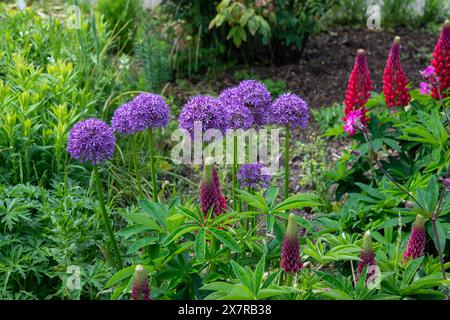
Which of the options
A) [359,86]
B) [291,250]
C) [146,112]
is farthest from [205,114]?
[359,86]

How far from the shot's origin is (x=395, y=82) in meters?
3.46

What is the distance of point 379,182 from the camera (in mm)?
3273

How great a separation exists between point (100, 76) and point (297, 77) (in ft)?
6.61

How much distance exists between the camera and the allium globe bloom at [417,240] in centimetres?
224

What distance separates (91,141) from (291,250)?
2.88ft

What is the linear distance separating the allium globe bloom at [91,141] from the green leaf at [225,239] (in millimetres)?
579

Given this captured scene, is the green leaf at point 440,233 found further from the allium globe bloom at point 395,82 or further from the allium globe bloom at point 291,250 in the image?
the allium globe bloom at point 395,82

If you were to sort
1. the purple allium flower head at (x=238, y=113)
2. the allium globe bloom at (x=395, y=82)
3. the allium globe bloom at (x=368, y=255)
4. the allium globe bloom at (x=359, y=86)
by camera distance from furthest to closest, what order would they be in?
1. the allium globe bloom at (x=395, y=82)
2. the allium globe bloom at (x=359, y=86)
3. the purple allium flower head at (x=238, y=113)
4. the allium globe bloom at (x=368, y=255)

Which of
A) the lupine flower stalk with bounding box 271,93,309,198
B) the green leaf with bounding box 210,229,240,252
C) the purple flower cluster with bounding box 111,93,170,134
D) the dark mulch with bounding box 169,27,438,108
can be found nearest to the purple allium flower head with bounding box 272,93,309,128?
the lupine flower stalk with bounding box 271,93,309,198

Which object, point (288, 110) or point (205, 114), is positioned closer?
point (205, 114)

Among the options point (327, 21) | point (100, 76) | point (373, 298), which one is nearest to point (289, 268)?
point (373, 298)

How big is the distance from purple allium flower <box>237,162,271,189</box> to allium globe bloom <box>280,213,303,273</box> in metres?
0.61

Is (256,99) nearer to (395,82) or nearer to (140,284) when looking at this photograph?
(140,284)

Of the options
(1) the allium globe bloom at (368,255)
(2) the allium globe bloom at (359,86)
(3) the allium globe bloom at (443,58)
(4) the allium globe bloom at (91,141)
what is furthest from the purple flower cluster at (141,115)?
(3) the allium globe bloom at (443,58)
